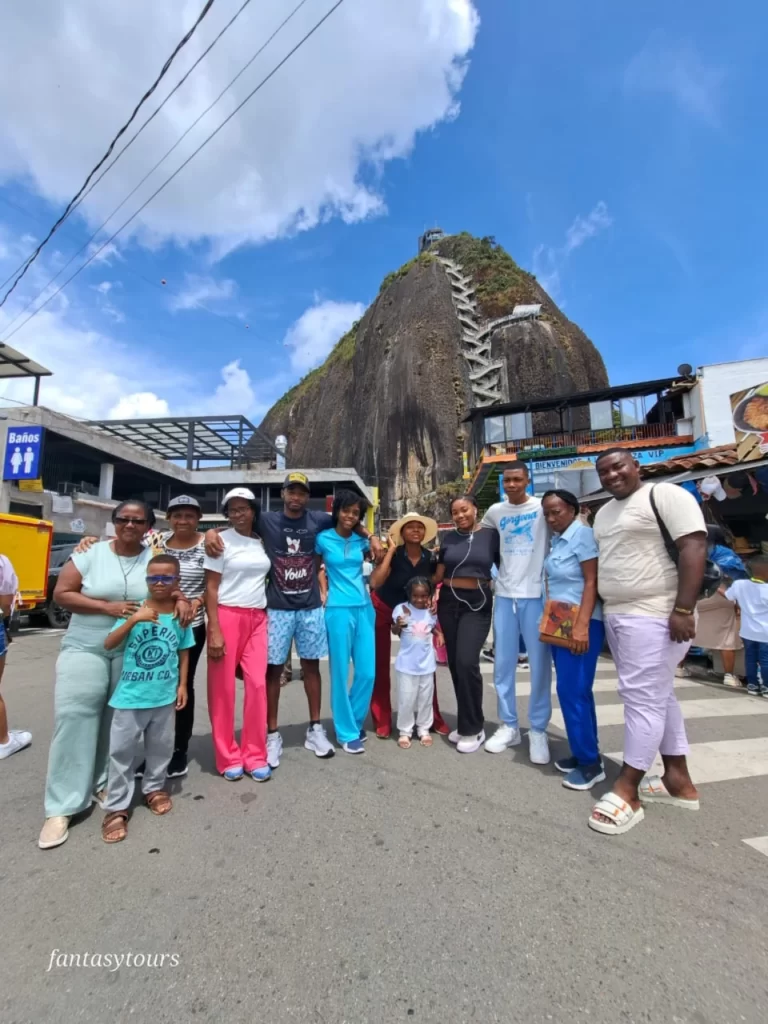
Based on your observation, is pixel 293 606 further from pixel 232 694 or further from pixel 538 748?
pixel 538 748

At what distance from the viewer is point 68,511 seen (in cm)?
2000

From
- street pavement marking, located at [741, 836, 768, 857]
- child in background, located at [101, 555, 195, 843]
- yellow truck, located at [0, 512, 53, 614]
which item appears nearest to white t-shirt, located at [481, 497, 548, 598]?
street pavement marking, located at [741, 836, 768, 857]

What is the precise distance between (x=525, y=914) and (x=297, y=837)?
1.13 metres

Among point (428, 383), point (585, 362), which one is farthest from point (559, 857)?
point (585, 362)

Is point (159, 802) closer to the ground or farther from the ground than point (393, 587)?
closer to the ground

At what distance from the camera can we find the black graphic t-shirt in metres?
3.53

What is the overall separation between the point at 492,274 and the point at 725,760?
48.2 meters

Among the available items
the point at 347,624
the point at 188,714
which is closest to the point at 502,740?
the point at 347,624

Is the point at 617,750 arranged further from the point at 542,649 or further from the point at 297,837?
the point at 297,837

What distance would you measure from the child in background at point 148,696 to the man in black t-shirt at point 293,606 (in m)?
0.68

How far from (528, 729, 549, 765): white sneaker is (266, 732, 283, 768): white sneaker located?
1717 millimetres

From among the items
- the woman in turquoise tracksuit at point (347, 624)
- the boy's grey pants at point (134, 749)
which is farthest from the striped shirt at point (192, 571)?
the woman in turquoise tracksuit at point (347, 624)

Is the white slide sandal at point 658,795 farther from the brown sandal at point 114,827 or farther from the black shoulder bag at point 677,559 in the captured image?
the brown sandal at point 114,827

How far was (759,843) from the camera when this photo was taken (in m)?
2.52
